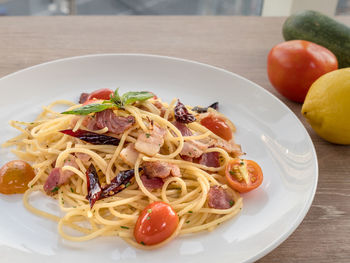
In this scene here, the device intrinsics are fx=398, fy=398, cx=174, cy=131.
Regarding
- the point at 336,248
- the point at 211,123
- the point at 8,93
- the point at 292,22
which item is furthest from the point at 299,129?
the point at 8,93

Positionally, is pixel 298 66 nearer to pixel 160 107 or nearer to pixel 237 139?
pixel 237 139

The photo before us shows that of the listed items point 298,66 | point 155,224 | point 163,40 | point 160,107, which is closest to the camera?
point 155,224

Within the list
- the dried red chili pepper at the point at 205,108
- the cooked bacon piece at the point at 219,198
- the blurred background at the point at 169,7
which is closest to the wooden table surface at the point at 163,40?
the dried red chili pepper at the point at 205,108

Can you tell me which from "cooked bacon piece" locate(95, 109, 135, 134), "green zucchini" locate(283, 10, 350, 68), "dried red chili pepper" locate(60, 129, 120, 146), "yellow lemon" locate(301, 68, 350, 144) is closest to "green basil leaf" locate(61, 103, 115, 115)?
"cooked bacon piece" locate(95, 109, 135, 134)

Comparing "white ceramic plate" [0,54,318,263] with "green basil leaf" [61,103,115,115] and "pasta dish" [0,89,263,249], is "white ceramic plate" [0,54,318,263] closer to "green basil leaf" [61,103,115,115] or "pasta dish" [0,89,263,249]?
"pasta dish" [0,89,263,249]

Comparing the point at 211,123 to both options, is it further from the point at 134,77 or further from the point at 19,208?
the point at 19,208

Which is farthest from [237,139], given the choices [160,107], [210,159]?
[160,107]

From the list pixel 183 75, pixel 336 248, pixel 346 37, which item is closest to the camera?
pixel 336 248
